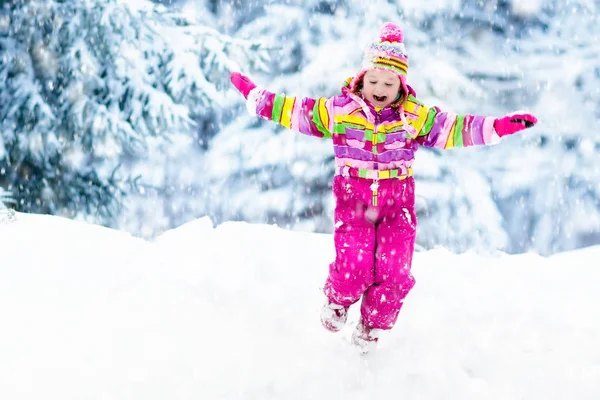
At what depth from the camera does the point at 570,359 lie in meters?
3.04

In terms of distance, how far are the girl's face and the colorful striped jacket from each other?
0.05m

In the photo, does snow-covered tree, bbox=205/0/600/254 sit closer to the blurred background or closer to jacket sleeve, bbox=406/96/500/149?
the blurred background

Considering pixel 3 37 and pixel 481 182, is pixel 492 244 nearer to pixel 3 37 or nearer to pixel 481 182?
pixel 481 182

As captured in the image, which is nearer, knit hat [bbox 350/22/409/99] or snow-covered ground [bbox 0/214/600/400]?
snow-covered ground [bbox 0/214/600/400]

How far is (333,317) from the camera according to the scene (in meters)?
3.18

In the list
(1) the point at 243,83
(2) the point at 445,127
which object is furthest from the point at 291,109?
(2) the point at 445,127

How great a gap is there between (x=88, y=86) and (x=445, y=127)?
5.32 m

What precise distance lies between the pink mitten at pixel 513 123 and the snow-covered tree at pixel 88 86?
17.1ft

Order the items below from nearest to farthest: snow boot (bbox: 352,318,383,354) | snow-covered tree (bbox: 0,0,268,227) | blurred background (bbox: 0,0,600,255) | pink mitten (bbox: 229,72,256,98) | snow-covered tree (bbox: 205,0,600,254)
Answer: snow boot (bbox: 352,318,383,354) < pink mitten (bbox: 229,72,256,98) < snow-covered tree (bbox: 0,0,268,227) < blurred background (bbox: 0,0,600,255) < snow-covered tree (bbox: 205,0,600,254)

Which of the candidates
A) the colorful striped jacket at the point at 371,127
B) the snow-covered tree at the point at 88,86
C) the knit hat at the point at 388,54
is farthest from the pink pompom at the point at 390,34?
the snow-covered tree at the point at 88,86

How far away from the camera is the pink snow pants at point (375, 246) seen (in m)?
3.14

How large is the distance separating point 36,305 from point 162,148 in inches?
302

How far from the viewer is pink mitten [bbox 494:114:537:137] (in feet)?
8.80

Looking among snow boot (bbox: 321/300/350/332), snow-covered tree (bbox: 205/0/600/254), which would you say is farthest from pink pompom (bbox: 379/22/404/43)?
snow-covered tree (bbox: 205/0/600/254)
